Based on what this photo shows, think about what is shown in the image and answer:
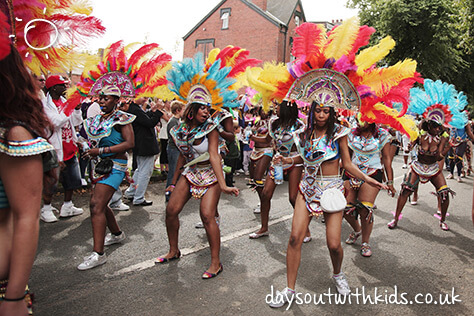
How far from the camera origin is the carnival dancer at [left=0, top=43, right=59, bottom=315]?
150cm

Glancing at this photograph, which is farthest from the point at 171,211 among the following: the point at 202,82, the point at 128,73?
the point at 128,73

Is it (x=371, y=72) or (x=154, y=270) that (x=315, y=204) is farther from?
(x=154, y=270)

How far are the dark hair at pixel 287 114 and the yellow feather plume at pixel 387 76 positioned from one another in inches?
60.8

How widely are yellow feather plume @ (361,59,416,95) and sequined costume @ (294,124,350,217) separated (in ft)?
1.70

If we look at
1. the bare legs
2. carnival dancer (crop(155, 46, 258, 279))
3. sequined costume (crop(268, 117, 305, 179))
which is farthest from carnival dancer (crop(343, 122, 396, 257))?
the bare legs

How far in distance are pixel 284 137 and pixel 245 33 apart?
26.7m

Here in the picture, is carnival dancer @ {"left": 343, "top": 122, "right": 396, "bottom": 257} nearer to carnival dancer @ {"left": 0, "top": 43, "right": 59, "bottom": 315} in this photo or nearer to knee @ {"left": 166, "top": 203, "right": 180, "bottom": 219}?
knee @ {"left": 166, "top": 203, "right": 180, "bottom": 219}

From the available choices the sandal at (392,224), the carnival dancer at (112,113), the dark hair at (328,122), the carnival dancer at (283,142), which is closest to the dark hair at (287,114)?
the carnival dancer at (283,142)

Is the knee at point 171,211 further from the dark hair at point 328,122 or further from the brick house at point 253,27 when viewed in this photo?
the brick house at point 253,27

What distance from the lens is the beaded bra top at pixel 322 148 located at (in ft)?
12.0

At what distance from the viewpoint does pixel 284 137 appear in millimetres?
5121

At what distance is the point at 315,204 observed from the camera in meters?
3.60

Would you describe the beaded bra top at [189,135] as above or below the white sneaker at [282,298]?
above

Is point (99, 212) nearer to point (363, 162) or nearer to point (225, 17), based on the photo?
point (363, 162)
